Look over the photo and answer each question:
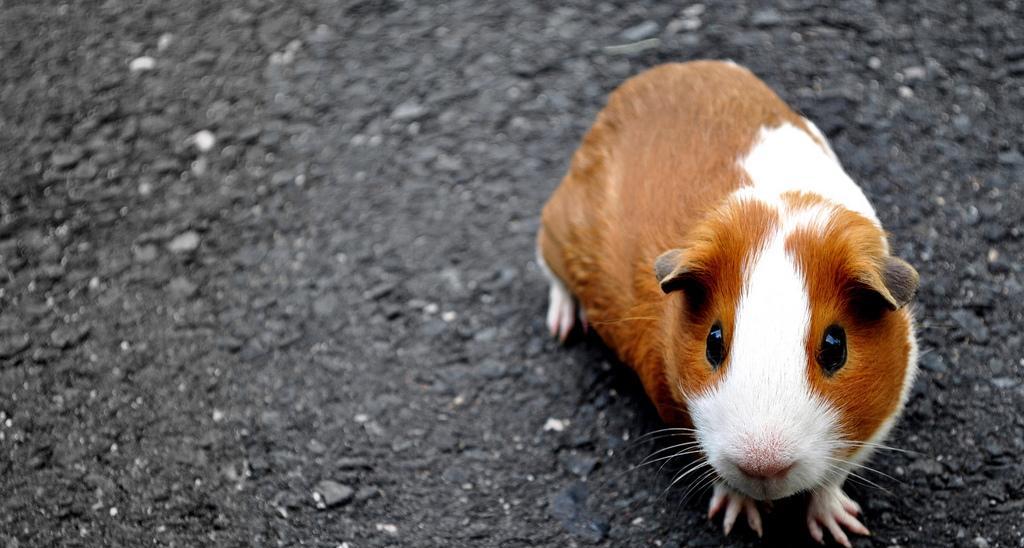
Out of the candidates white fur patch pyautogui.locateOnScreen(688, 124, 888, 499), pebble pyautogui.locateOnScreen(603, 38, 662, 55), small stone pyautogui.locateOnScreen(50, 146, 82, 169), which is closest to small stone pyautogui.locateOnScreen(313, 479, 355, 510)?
white fur patch pyautogui.locateOnScreen(688, 124, 888, 499)

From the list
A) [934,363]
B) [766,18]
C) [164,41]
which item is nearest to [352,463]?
[934,363]

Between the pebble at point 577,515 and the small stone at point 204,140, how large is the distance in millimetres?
2246

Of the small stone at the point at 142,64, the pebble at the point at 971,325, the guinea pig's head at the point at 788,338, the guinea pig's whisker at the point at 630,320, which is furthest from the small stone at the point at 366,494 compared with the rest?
the small stone at the point at 142,64

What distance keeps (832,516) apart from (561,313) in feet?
3.88

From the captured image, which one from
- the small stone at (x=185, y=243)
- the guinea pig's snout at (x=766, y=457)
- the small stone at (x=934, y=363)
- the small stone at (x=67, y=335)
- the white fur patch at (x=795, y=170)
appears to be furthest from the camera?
the small stone at (x=185, y=243)

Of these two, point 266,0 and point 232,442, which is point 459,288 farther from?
point 266,0

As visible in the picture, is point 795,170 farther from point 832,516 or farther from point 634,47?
point 634,47

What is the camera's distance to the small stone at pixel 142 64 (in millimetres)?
4867

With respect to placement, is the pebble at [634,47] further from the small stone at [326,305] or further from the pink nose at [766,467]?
the pink nose at [766,467]

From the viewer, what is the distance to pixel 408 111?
4598 millimetres

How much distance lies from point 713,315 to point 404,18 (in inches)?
112

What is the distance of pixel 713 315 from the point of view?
8.73 feet

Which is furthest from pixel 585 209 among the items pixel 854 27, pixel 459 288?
pixel 854 27

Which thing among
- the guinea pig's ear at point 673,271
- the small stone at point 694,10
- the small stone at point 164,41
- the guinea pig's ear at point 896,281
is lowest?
the small stone at point 164,41
